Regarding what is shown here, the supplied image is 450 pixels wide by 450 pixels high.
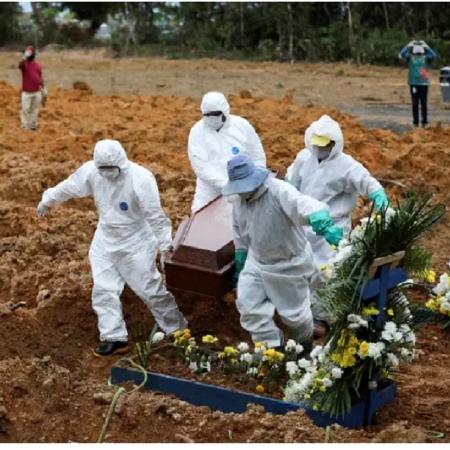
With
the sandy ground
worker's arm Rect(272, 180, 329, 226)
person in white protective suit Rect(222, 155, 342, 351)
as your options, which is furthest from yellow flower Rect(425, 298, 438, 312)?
the sandy ground

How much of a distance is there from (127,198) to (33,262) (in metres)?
2.67

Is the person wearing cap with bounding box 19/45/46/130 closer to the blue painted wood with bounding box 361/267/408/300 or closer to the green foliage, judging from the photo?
the blue painted wood with bounding box 361/267/408/300

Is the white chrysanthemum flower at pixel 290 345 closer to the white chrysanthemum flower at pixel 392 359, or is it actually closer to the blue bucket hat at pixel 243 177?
the white chrysanthemum flower at pixel 392 359

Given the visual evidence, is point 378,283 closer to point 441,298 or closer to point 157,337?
point 441,298

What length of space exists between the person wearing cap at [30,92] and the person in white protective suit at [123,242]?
34.1 ft

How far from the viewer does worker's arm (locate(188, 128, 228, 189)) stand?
8.78m

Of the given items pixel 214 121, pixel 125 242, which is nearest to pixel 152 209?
pixel 125 242

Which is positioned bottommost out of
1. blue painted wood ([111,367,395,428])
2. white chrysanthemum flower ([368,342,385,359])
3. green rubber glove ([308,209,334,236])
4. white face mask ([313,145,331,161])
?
blue painted wood ([111,367,395,428])

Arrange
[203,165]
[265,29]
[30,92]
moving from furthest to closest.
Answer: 1. [265,29]
2. [30,92]
3. [203,165]

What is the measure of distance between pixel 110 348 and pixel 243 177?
1.89 m

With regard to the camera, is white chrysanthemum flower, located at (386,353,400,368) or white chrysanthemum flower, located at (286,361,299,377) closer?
white chrysanthemum flower, located at (386,353,400,368)

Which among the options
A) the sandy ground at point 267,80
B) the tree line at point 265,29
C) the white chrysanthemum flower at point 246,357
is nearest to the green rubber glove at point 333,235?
the white chrysanthemum flower at point 246,357

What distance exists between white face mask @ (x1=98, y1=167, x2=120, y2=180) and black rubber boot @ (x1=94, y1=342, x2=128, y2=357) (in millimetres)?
1289

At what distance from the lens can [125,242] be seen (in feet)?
26.6
